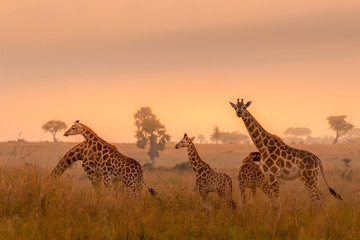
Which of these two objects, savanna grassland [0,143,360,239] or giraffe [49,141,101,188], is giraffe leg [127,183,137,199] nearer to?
savanna grassland [0,143,360,239]

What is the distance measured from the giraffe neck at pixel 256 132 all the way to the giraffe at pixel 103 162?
2.73 m

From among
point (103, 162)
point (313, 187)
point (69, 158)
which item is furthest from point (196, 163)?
point (69, 158)

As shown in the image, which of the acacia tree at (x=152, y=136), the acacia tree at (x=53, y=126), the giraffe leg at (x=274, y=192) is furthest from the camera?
the acacia tree at (x=53, y=126)

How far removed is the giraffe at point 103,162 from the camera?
11.4 metres

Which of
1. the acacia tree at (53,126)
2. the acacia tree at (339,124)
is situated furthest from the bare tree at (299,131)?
the acacia tree at (53,126)

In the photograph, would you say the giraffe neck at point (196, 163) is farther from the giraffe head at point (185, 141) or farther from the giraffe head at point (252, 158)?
the giraffe head at point (252, 158)

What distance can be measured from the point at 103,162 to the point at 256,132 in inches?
157

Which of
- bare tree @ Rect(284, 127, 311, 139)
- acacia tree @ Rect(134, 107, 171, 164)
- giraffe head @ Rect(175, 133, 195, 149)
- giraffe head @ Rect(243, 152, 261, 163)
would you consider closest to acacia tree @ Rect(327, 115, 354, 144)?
acacia tree @ Rect(134, 107, 171, 164)

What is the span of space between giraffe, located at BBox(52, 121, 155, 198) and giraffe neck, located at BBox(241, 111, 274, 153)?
2.73 meters

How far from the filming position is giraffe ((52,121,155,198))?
11398mm

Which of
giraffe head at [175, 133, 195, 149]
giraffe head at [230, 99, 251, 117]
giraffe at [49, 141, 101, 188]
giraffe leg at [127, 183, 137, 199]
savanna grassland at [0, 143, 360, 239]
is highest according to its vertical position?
giraffe head at [230, 99, 251, 117]

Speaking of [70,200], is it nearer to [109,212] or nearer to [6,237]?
[109,212]

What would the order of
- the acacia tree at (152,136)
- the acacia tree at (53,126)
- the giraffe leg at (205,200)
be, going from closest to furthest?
the giraffe leg at (205,200) → the acacia tree at (152,136) → the acacia tree at (53,126)

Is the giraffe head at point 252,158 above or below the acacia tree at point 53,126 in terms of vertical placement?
below
